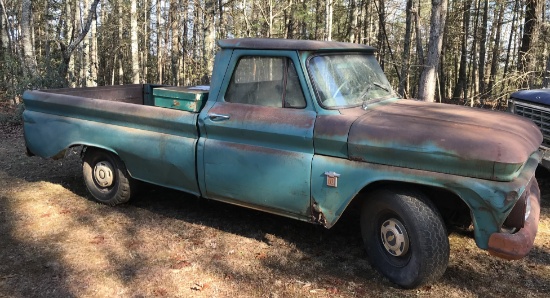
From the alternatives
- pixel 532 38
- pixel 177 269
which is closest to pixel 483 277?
pixel 177 269

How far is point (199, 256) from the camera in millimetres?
3996

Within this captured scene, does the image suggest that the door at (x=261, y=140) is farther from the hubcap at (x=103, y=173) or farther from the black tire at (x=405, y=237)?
the hubcap at (x=103, y=173)

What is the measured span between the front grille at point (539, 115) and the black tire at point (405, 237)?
8.69ft

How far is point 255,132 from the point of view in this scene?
13.0ft

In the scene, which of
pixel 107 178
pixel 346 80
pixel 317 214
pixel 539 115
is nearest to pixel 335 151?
pixel 317 214

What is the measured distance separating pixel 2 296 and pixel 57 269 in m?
0.48

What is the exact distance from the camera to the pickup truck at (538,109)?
16.2ft

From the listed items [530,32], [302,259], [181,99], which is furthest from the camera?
[530,32]

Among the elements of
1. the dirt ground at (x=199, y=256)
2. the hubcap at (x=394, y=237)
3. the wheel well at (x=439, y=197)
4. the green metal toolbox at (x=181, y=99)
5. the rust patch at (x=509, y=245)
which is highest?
the green metal toolbox at (x=181, y=99)

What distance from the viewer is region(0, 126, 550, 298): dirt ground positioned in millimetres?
3443

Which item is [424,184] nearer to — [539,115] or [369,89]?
[369,89]

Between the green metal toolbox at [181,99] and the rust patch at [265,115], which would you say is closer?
the rust patch at [265,115]

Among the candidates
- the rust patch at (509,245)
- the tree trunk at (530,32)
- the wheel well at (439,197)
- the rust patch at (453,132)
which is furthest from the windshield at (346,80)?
the tree trunk at (530,32)

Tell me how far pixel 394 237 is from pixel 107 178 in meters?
Result: 3.41
